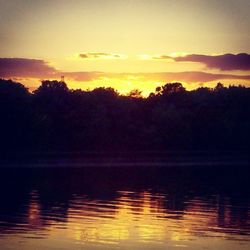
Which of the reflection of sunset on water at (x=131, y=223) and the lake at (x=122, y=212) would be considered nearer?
the lake at (x=122, y=212)

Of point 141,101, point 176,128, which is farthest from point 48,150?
point 141,101

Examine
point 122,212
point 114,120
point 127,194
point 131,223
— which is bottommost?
point 127,194

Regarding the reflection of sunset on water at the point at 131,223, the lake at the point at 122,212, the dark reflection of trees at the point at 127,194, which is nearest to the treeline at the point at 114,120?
the dark reflection of trees at the point at 127,194

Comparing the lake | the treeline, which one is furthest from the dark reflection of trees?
the treeline

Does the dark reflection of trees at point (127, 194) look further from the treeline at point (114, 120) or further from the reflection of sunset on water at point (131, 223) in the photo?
the treeline at point (114, 120)

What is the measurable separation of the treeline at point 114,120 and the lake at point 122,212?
26769mm

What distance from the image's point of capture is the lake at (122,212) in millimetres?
23188

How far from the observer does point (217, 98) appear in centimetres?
10894

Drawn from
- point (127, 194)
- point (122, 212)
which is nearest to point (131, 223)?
point (122, 212)

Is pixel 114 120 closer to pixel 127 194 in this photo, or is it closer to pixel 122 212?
pixel 127 194

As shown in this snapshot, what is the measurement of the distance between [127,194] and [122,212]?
899cm

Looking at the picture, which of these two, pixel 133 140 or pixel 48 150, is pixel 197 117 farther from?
pixel 48 150

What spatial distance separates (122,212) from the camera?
30.9 m

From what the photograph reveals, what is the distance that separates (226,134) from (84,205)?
67924mm
